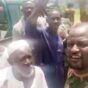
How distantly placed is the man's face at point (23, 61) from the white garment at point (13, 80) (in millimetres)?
25

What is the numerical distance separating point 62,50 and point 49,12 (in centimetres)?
14

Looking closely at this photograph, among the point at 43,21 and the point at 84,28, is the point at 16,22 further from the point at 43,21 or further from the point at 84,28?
the point at 84,28

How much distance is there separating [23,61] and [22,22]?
0.47 ft

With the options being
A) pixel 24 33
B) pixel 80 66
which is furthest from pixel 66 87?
pixel 24 33

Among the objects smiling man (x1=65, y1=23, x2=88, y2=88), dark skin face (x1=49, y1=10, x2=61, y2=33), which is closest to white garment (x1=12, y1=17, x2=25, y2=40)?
dark skin face (x1=49, y1=10, x2=61, y2=33)

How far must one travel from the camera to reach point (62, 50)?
0.80 meters

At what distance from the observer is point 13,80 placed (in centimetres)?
69

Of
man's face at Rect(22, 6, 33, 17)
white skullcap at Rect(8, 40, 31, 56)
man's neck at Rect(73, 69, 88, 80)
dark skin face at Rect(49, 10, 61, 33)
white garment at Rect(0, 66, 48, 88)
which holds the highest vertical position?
man's face at Rect(22, 6, 33, 17)

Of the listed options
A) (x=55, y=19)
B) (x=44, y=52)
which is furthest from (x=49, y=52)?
(x=55, y=19)

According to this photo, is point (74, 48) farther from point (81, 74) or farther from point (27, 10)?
point (27, 10)

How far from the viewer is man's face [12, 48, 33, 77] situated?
27.5 inches

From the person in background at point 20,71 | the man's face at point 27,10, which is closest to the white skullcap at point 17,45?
the person in background at point 20,71

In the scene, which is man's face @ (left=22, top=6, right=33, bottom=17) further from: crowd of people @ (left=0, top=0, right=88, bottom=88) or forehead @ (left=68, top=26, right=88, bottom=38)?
forehead @ (left=68, top=26, right=88, bottom=38)

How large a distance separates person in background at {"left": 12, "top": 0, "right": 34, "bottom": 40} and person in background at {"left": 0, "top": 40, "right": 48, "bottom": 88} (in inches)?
2.6
